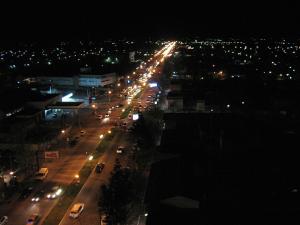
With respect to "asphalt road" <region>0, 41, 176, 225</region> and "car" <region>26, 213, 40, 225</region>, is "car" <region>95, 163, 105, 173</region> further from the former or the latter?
"car" <region>26, 213, 40, 225</region>

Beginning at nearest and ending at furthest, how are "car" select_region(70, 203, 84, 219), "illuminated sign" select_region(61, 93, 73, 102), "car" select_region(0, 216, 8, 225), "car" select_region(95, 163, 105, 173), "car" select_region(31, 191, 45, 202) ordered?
"car" select_region(0, 216, 8, 225), "car" select_region(70, 203, 84, 219), "car" select_region(31, 191, 45, 202), "car" select_region(95, 163, 105, 173), "illuminated sign" select_region(61, 93, 73, 102)

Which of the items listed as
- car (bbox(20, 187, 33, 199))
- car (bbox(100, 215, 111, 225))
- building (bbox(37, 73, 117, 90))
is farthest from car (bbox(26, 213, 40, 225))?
building (bbox(37, 73, 117, 90))

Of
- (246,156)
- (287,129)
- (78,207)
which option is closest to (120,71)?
(287,129)

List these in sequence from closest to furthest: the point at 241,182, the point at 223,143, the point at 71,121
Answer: the point at 241,182 < the point at 223,143 < the point at 71,121

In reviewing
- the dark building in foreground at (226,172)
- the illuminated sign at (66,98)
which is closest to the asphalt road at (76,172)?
the dark building in foreground at (226,172)

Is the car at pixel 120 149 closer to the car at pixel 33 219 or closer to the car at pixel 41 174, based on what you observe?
the car at pixel 41 174

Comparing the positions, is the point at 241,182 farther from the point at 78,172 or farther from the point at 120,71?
the point at 120,71

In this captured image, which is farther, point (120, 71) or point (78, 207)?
point (120, 71)
